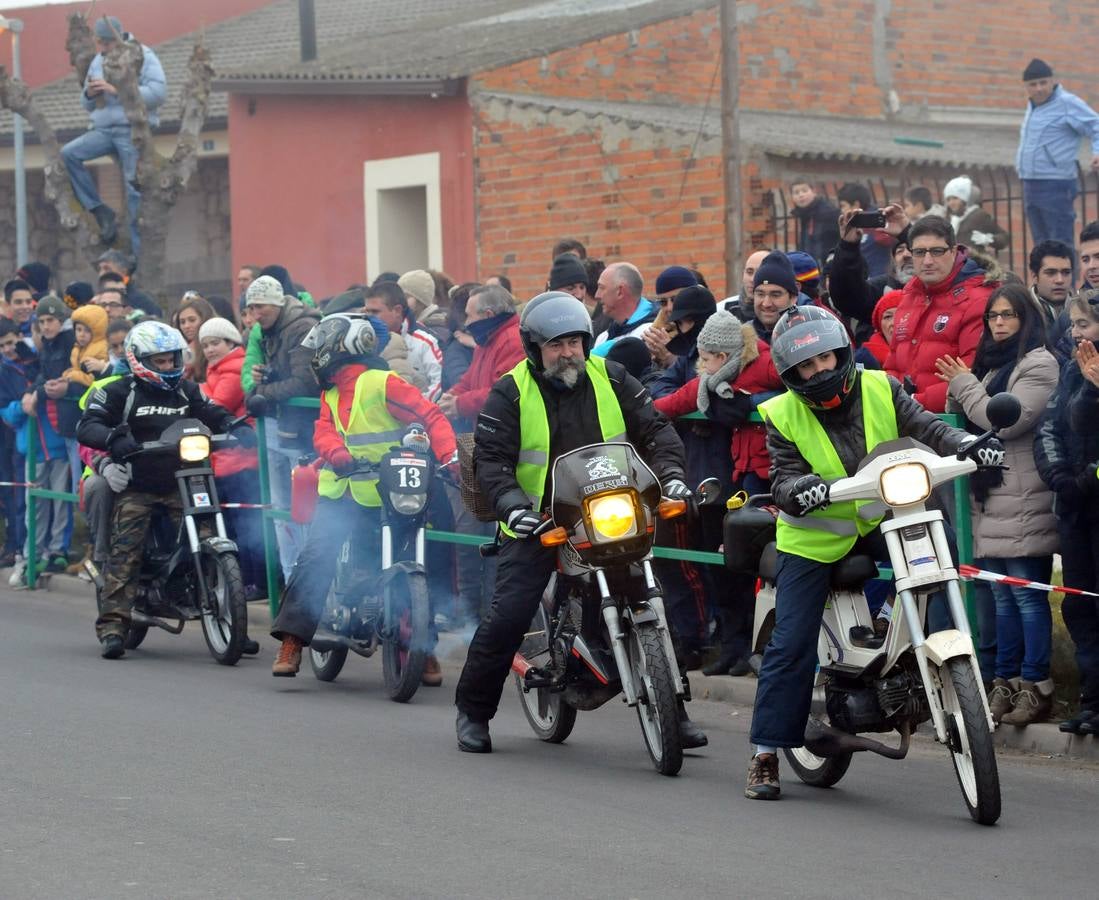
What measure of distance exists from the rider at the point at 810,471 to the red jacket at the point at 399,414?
10.9ft

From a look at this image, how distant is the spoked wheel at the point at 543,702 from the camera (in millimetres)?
8828

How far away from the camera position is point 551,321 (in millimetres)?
8461

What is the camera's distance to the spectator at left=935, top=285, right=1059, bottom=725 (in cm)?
881

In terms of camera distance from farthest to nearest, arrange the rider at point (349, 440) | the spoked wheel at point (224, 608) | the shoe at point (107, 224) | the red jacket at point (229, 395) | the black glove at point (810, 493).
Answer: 1. the shoe at point (107, 224)
2. the red jacket at point (229, 395)
3. the spoked wheel at point (224, 608)
4. the rider at point (349, 440)
5. the black glove at point (810, 493)

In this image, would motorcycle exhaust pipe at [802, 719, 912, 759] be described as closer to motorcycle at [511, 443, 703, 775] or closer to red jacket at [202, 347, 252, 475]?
motorcycle at [511, 443, 703, 775]

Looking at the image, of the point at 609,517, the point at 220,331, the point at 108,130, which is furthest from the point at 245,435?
the point at 108,130

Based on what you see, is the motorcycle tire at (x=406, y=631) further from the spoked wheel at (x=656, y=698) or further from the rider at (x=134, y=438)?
the rider at (x=134, y=438)

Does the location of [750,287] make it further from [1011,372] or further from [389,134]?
[389,134]

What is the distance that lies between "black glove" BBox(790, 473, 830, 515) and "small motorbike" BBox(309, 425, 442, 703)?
3.19 metres

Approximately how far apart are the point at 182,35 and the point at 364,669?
3001cm

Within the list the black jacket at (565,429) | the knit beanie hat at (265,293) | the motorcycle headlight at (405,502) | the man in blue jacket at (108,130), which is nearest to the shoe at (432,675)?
the motorcycle headlight at (405,502)

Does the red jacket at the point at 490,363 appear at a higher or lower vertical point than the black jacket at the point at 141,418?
higher

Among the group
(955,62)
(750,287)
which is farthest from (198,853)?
(955,62)

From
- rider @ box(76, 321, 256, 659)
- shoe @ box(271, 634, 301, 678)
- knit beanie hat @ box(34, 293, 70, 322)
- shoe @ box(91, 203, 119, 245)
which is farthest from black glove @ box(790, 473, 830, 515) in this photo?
shoe @ box(91, 203, 119, 245)
